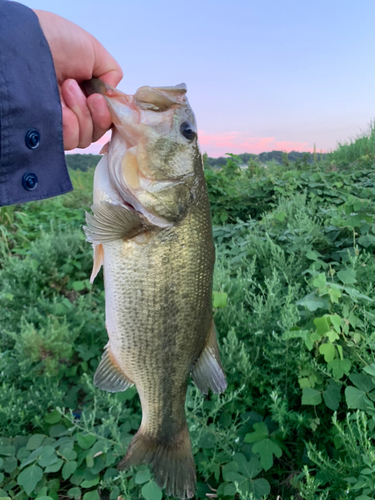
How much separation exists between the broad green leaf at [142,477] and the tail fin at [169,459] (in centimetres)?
34

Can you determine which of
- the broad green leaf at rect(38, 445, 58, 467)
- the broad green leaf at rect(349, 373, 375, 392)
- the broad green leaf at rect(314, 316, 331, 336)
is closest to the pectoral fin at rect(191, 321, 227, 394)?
the broad green leaf at rect(314, 316, 331, 336)

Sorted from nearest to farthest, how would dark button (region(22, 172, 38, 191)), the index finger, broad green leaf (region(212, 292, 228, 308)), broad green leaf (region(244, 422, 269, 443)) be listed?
dark button (region(22, 172, 38, 191))
the index finger
broad green leaf (region(244, 422, 269, 443))
broad green leaf (region(212, 292, 228, 308))

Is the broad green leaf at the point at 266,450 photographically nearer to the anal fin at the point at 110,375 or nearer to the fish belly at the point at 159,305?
the fish belly at the point at 159,305

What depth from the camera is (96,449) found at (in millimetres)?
2143

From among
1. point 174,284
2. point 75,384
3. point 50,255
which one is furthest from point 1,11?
point 50,255

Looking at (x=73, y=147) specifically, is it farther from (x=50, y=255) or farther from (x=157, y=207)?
(x=50, y=255)

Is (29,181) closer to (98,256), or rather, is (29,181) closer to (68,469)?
Answer: (98,256)

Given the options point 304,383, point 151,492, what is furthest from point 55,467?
point 304,383

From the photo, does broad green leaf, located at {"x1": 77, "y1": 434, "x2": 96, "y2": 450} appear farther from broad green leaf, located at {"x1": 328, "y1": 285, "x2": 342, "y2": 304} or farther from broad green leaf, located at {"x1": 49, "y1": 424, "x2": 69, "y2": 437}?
broad green leaf, located at {"x1": 328, "y1": 285, "x2": 342, "y2": 304}

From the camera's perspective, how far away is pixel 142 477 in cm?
191

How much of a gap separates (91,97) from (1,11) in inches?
14.4

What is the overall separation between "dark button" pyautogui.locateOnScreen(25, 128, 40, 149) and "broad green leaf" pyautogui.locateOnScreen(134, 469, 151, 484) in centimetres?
168

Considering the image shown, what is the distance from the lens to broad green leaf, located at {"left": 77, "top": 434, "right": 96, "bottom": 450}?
7.28ft

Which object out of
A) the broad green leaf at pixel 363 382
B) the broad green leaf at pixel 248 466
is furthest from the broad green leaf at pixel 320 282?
the broad green leaf at pixel 248 466
